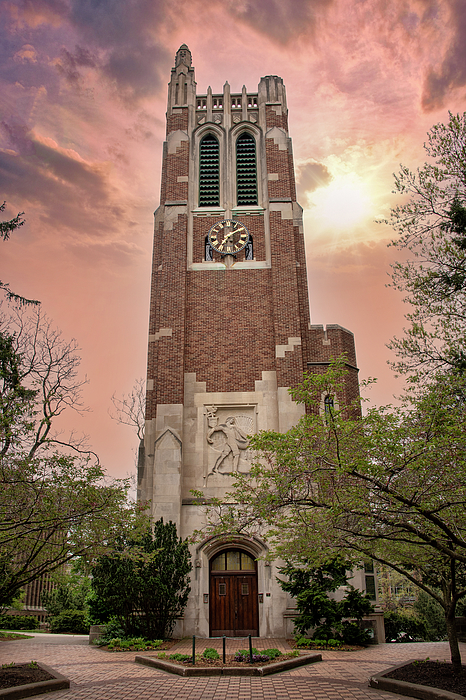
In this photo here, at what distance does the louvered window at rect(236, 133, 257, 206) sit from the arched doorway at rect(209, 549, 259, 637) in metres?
16.0

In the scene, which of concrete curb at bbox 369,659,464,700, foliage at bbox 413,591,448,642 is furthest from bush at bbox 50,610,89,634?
concrete curb at bbox 369,659,464,700

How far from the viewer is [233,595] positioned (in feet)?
67.3

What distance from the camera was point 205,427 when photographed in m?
22.4

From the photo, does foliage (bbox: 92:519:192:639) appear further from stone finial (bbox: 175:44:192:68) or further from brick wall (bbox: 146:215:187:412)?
stone finial (bbox: 175:44:192:68)

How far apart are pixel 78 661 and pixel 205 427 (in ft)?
31.6

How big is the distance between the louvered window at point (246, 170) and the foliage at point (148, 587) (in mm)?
16017

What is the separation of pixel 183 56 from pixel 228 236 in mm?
12244

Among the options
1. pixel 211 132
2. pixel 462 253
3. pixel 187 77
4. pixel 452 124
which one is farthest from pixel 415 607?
pixel 187 77

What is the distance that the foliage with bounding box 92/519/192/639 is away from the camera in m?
18.0

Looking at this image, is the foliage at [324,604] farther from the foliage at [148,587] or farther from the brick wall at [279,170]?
the brick wall at [279,170]

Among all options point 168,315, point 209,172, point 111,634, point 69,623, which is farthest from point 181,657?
point 209,172

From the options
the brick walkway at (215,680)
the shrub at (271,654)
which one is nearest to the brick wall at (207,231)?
the brick walkway at (215,680)

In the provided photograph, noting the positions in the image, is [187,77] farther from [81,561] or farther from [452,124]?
[81,561]

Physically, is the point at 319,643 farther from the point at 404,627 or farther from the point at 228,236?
the point at 228,236
